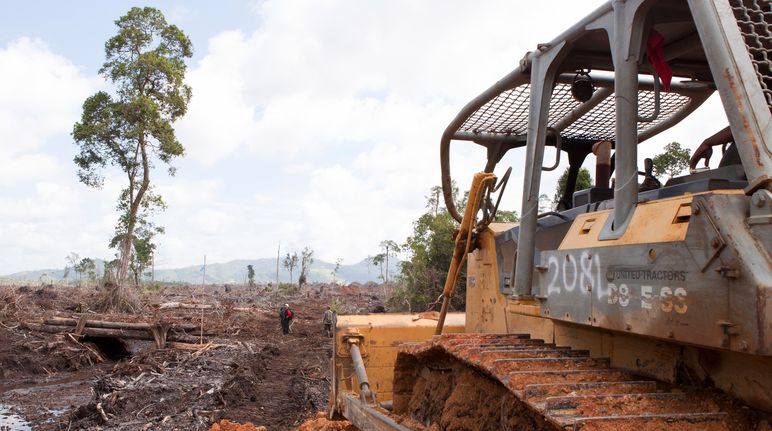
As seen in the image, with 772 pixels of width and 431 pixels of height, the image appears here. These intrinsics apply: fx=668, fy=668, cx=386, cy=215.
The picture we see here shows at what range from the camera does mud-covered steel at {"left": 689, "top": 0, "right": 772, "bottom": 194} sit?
1.86 meters

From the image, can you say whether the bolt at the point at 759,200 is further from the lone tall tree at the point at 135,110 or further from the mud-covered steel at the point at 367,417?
the lone tall tree at the point at 135,110

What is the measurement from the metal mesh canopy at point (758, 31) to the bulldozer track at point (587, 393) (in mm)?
969

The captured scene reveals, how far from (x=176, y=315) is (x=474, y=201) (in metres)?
20.8

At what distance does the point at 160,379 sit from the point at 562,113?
10518mm

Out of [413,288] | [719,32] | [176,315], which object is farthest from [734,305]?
[176,315]

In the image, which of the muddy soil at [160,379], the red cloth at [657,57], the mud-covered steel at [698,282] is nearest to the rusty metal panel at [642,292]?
the mud-covered steel at [698,282]

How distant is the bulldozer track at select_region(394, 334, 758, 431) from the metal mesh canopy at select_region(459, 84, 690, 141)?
4.59ft

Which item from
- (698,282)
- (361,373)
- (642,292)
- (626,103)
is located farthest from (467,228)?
(698,282)

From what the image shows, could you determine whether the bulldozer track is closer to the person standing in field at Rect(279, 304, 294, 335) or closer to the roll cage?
the roll cage

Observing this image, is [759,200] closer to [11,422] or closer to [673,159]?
[673,159]

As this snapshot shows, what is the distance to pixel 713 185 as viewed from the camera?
2.32 metres

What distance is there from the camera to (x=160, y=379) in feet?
40.6

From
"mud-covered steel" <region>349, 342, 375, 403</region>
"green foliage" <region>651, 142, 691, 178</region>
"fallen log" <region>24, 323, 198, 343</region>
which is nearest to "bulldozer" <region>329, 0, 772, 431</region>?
"mud-covered steel" <region>349, 342, 375, 403</region>

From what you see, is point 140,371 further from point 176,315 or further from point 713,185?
point 713,185
